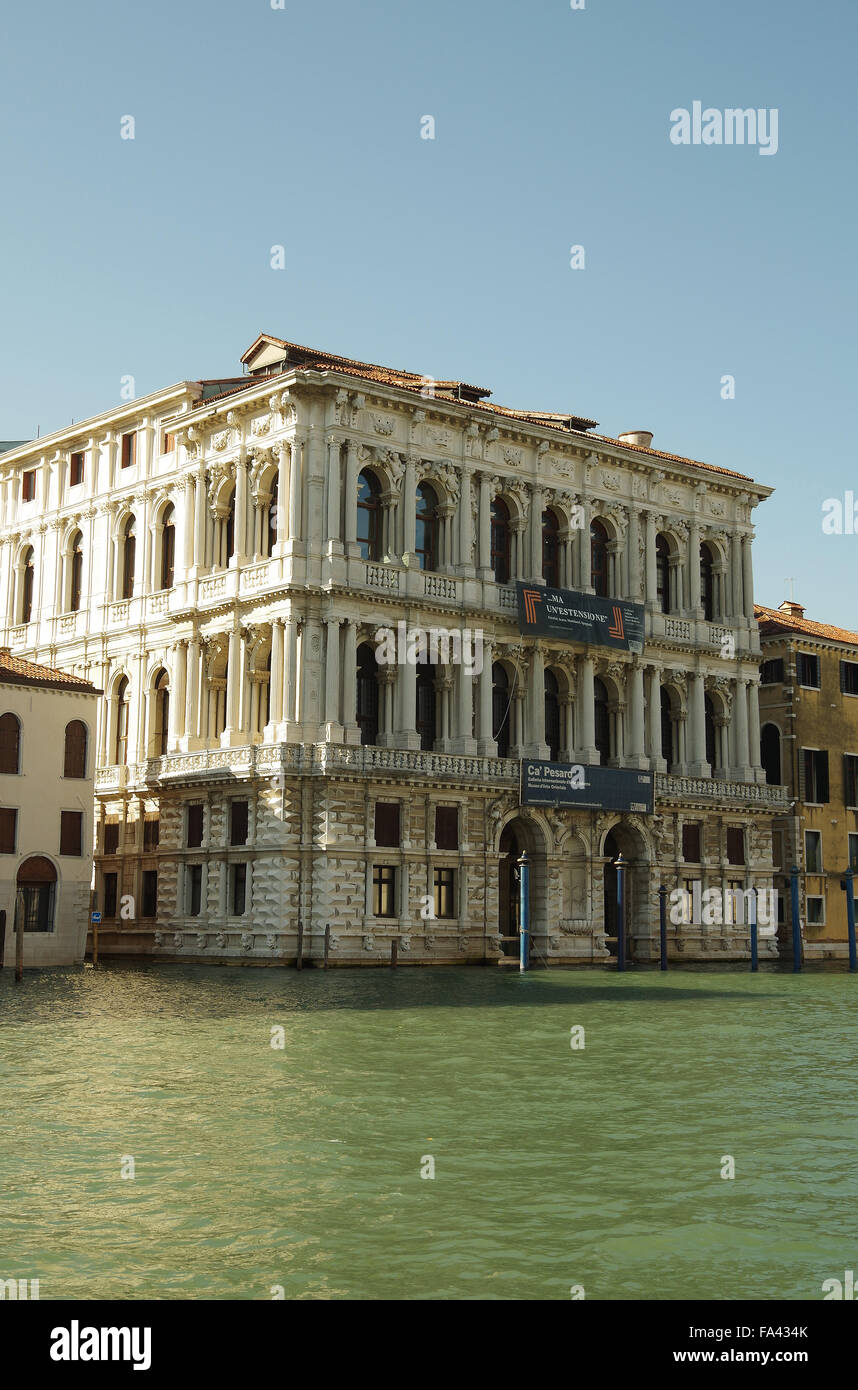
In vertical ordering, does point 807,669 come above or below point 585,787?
above

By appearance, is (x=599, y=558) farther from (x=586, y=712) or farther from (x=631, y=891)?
(x=631, y=891)

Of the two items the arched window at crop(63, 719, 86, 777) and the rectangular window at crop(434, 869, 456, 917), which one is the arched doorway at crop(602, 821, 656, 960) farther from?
the arched window at crop(63, 719, 86, 777)

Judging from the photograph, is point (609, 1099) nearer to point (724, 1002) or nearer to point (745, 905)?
point (724, 1002)

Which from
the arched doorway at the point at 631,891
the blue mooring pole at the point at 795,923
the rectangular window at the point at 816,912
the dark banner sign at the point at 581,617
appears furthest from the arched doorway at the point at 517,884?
the rectangular window at the point at 816,912

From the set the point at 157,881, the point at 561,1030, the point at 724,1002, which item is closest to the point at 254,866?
the point at 157,881

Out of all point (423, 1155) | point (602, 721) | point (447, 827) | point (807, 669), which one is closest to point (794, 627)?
point (807, 669)

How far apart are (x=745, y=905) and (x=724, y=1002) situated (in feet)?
61.8

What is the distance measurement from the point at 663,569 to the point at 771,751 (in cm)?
734

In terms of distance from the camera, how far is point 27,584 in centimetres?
4947

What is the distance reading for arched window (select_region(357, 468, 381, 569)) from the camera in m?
39.8

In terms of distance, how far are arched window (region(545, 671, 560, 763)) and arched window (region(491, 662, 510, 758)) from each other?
5.28ft

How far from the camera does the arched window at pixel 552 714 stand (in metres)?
43.5

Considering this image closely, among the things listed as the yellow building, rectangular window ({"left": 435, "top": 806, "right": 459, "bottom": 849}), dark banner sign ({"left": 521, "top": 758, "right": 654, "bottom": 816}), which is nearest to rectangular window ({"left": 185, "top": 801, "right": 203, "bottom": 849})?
rectangular window ({"left": 435, "top": 806, "right": 459, "bottom": 849})

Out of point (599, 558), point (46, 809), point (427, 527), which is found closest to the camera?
point (46, 809)
